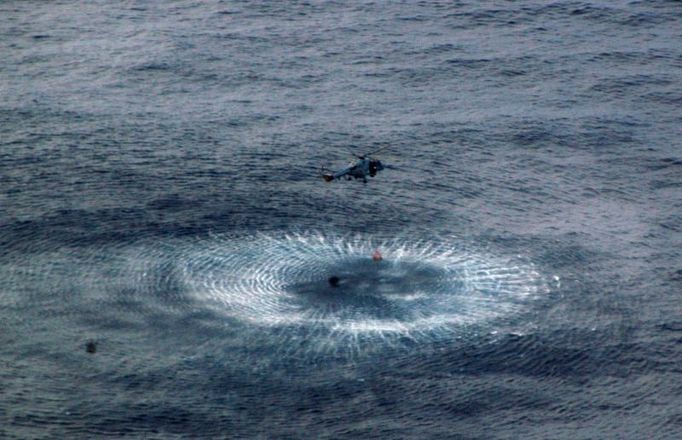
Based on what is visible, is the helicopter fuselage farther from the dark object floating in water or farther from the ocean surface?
the dark object floating in water

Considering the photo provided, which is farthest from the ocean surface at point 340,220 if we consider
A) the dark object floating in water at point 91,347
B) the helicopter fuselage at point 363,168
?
the helicopter fuselage at point 363,168

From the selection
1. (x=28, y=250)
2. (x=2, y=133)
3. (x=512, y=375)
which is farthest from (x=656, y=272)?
(x=2, y=133)

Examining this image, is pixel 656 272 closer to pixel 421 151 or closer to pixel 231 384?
pixel 421 151

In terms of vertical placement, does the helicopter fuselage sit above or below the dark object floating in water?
above

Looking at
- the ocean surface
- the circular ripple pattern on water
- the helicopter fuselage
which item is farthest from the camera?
the circular ripple pattern on water

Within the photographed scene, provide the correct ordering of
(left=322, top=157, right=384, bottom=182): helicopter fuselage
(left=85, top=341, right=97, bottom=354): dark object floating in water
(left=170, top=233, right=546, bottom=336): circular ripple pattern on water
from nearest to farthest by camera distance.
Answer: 1. (left=85, top=341, right=97, bottom=354): dark object floating in water
2. (left=322, top=157, right=384, bottom=182): helicopter fuselage
3. (left=170, top=233, right=546, bottom=336): circular ripple pattern on water

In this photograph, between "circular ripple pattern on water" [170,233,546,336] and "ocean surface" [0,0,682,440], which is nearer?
"ocean surface" [0,0,682,440]

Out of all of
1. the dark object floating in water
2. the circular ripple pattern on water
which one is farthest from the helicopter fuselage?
the dark object floating in water
